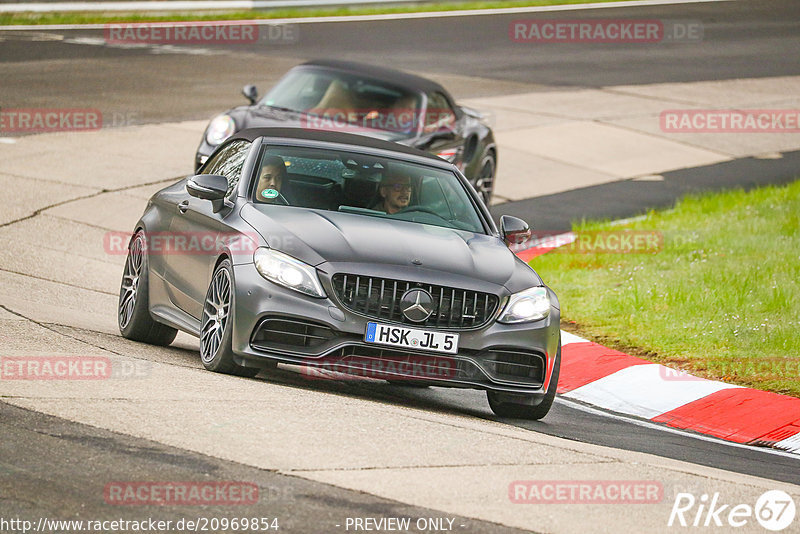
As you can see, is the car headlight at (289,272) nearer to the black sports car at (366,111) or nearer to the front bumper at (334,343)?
the front bumper at (334,343)

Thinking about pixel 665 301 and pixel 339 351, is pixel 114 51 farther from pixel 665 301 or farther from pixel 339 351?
pixel 339 351

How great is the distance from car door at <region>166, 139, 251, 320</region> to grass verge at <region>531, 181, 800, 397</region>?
3541mm

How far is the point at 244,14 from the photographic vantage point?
3228 centimetres

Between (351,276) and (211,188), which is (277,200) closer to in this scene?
(211,188)

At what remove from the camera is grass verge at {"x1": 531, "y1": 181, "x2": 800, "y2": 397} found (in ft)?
34.6

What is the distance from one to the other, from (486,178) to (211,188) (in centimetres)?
857

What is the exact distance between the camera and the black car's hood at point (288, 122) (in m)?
15.0

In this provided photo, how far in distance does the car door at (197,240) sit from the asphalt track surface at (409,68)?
2.51 feet

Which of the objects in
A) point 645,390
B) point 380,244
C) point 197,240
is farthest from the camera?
point 645,390

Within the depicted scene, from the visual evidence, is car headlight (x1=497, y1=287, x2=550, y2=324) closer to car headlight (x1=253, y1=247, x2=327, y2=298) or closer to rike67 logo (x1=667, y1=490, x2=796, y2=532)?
car headlight (x1=253, y1=247, x2=327, y2=298)

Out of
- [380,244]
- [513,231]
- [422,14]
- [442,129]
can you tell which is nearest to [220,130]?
[442,129]

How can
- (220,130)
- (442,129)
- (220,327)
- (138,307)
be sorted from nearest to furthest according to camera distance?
(220,327), (138,307), (220,130), (442,129)

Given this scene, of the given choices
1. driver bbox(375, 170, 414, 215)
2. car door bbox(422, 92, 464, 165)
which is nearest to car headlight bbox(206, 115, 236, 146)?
car door bbox(422, 92, 464, 165)

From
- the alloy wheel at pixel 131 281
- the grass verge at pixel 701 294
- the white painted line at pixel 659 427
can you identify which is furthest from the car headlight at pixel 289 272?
the grass verge at pixel 701 294
